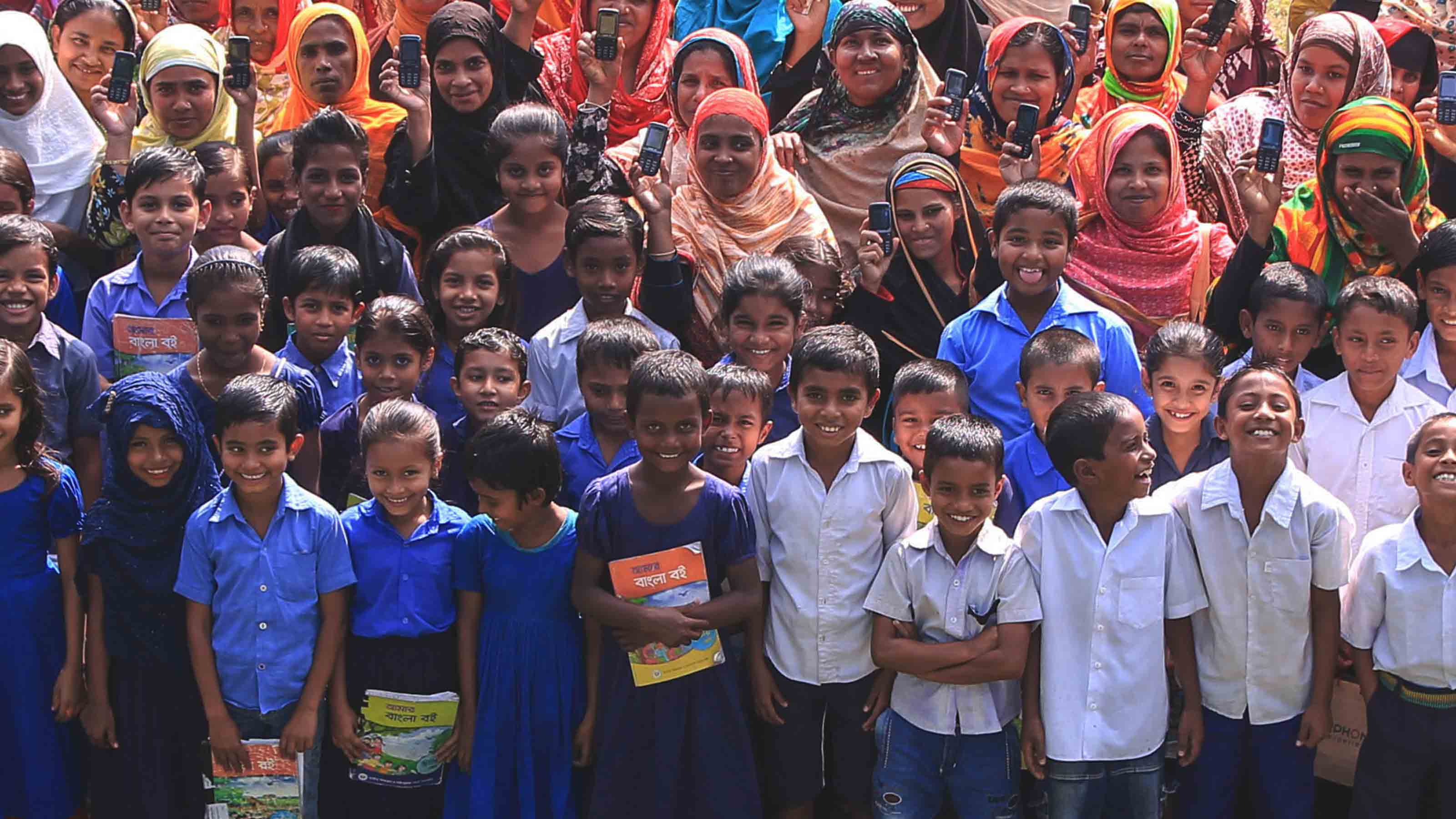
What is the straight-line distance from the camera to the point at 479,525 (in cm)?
351

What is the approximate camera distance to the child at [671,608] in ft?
11.2

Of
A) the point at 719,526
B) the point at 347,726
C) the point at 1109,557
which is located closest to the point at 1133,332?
the point at 1109,557

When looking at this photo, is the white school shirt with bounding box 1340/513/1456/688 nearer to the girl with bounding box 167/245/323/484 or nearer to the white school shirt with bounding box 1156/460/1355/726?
the white school shirt with bounding box 1156/460/1355/726

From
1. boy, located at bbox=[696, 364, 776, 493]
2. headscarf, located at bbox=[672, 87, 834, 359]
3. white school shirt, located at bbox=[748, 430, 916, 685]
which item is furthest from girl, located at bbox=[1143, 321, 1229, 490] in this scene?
headscarf, located at bbox=[672, 87, 834, 359]

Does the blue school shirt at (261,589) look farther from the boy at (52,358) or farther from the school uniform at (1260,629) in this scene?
the school uniform at (1260,629)

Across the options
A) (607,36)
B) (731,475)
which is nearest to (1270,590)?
(731,475)

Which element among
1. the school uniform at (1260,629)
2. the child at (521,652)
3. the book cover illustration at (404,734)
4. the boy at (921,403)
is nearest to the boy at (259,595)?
the book cover illustration at (404,734)

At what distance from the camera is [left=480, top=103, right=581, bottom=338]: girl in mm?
4648

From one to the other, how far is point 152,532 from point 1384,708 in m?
3.00

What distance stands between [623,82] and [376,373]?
2.16 meters

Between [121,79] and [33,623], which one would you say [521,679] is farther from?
[121,79]

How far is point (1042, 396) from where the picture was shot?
3770 millimetres

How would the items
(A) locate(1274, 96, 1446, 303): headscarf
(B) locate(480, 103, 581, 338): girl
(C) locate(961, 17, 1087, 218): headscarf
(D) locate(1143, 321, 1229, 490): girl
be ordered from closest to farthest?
1. (D) locate(1143, 321, 1229, 490): girl
2. (A) locate(1274, 96, 1446, 303): headscarf
3. (B) locate(480, 103, 581, 338): girl
4. (C) locate(961, 17, 1087, 218): headscarf

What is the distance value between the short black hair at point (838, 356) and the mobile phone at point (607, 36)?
1890 millimetres
